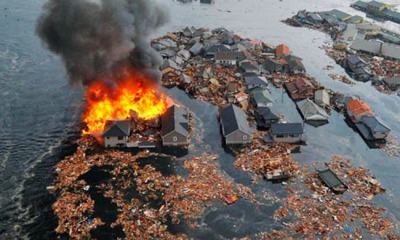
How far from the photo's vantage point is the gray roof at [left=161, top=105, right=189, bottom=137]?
3805 centimetres

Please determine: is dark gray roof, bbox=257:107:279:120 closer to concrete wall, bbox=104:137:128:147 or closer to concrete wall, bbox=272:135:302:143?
concrete wall, bbox=272:135:302:143

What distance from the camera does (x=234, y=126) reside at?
38.9 m

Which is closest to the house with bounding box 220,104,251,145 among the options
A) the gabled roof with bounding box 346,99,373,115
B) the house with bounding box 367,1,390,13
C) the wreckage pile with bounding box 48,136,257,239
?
the wreckage pile with bounding box 48,136,257,239

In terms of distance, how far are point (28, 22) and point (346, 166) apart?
191 feet

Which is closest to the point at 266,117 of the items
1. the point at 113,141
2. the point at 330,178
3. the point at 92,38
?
the point at 330,178

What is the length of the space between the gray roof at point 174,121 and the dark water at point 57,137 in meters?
1.88

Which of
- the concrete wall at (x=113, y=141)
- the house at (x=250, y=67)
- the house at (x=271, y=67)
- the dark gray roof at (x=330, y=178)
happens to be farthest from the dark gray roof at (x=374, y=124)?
the concrete wall at (x=113, y=141)

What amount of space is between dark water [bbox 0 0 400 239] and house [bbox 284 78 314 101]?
122 cm

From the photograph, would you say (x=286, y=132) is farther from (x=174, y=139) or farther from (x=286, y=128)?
(x=174, y=139)

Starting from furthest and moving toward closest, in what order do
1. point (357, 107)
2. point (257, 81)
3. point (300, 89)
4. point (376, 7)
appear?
point (376, 7), point (257, 81), point (300, 89), point (357, 107)

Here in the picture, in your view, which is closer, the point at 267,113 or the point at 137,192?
the point at 137,192

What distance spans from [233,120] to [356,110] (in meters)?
14.8

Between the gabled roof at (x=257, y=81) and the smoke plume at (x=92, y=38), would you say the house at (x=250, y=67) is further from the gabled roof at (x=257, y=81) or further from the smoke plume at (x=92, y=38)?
the smoke plume at (x=92, y=38)

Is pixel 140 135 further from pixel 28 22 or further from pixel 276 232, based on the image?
pixel 28 22
